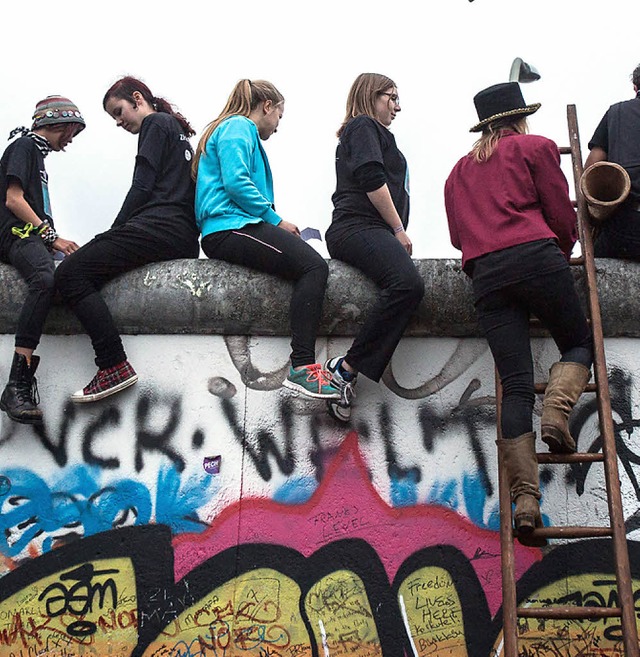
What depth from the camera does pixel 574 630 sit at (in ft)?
13.9

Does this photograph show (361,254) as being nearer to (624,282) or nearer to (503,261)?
(503,261)

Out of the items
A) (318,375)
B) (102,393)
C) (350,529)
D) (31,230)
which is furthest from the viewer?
(31,230)

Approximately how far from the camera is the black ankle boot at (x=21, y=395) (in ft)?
15.2

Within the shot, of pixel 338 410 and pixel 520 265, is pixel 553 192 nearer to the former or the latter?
pixel 520 265

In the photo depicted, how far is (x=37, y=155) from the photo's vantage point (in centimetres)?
517

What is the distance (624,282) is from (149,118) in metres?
2.59

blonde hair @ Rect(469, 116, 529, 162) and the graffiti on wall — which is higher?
blonde hair @ Rect(469, 116, 529, 162)

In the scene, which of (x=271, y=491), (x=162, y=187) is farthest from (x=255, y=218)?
(x=271, y=491)

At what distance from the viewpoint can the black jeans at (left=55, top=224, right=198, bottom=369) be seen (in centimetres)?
473

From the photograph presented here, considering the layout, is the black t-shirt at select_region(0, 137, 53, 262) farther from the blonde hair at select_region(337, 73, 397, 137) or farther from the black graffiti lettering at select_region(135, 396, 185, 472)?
the blonde hair at select_region(337, 73, 397, 137)

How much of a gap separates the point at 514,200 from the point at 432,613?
1.88 m

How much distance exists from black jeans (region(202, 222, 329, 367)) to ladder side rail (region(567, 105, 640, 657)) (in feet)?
4.14

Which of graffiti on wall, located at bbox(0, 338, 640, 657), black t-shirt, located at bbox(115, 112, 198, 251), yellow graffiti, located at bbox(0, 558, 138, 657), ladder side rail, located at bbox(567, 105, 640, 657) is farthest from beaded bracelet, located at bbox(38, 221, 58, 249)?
ladder side rail, located at bbox(567, 105, 640, 657)

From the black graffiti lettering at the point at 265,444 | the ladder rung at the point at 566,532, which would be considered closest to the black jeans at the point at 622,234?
the ladder rung at the point at 566,532
